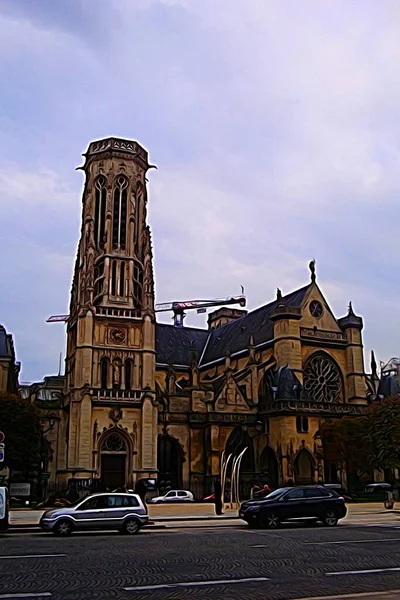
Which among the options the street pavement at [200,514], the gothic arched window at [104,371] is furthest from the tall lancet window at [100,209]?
the street pavement at [200,514]

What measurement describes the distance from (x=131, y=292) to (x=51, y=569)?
155ft

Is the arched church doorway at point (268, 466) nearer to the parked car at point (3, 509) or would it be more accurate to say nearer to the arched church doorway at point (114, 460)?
the arched church doorway at point (114, 460)

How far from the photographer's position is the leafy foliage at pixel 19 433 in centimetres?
4431

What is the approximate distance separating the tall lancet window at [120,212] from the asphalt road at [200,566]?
42.4 meters

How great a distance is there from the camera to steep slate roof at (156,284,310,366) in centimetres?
6706

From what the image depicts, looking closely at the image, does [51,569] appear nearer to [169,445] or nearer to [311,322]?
[169,445]

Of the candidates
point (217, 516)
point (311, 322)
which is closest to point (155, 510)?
point (217, 516)

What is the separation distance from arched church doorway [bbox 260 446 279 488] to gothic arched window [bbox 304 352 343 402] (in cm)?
710

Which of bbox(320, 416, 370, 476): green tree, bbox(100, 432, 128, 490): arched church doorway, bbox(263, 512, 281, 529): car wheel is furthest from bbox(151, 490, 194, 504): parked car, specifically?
bbox(263, 512, 281, 529): car wheel

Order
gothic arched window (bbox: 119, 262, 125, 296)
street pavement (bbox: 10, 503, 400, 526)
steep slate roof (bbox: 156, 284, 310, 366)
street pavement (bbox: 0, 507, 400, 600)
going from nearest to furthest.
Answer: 1. street pavement (bbox: 0, 507, 400, 600)
2. street pavement (bbox: 10, 503, 400, 526)
3. gothic arched window (bbox: 119, 262, 125, 296)
4. steep slate roof (bbox: 156, 284, 310, 366)

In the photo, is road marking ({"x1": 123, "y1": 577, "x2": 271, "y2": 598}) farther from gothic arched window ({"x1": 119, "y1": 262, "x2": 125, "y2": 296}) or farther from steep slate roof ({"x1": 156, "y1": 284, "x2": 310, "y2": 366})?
steep slate roof ({"x1": 156, "y1": 284, "x2": 310, "y2": 366})

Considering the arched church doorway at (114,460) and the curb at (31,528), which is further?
the arched church doorway at (114,460)

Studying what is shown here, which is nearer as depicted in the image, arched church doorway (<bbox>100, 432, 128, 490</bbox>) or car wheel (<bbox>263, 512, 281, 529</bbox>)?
car wheel (<bbox>263, 512, 281, 529</bbox>)

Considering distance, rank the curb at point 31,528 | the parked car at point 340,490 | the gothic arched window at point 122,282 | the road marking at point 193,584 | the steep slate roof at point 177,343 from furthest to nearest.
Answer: the steep slate roof at point 177,343
the gothic arched window at point 122,282
the parked car at point 340,490
the curb at point 31,528
the road marking at point 193,584
